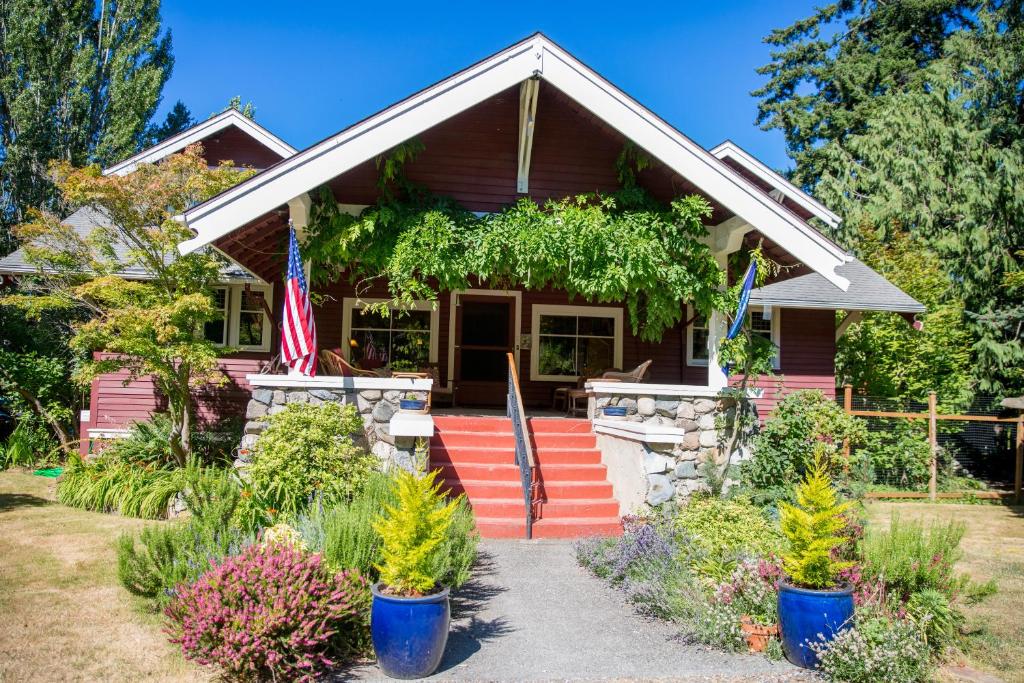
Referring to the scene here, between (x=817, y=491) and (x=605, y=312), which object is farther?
(x=605, y=312)

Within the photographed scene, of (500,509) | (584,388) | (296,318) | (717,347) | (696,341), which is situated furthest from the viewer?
(696,341)

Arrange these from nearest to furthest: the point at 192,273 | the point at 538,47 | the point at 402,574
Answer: the point at 402,574 < the point at 538,47 < the point at 192,273

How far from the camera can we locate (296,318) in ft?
24.3

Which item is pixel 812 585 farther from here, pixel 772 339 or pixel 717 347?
pixel 772 339

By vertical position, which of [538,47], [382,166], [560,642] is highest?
[538,47]

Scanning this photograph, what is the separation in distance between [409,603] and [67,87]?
2316 cm

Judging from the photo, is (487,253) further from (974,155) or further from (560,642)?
(974,155)

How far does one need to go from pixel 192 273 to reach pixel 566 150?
17.5 feet

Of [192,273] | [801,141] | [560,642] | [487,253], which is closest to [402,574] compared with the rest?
[560,642]

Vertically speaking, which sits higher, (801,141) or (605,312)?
(801,141)

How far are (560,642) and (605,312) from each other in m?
8.47

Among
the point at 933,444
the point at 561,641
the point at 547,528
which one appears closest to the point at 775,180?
the point at 933,444

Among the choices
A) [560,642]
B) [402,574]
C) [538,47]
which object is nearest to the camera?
[402,574]

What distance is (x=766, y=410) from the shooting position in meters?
13.3
